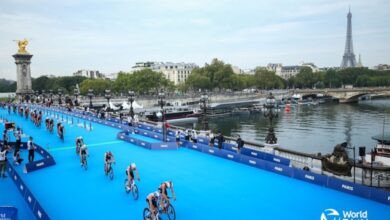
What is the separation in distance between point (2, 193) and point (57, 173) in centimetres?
376

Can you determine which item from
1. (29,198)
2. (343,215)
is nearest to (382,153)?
(343,215)

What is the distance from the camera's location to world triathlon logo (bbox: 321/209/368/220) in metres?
13.4

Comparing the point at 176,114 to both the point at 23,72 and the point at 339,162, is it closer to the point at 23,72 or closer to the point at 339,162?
the point at 23,72

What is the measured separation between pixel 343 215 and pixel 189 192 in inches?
261

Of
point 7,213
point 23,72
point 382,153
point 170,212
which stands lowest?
point 170,212

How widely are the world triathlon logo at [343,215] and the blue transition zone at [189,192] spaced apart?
204mm

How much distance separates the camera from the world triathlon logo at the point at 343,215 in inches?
529

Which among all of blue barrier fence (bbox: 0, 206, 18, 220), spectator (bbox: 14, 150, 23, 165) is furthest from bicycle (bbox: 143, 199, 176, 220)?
spectator (bbox: 14, 150, 23, 165)

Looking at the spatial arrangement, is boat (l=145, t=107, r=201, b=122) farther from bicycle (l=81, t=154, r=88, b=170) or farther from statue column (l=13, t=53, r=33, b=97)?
bicycle (l=81, t=154, r=88, b=170)

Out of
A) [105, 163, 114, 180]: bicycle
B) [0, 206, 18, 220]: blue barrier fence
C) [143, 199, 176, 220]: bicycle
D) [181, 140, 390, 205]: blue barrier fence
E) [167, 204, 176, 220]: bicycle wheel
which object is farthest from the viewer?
[105, 163, 114, 180]: bicycle

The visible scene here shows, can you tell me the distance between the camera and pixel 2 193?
17.0 metres

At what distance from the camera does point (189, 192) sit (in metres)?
16.8

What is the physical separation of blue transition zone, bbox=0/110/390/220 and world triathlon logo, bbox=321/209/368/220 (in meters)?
0.20

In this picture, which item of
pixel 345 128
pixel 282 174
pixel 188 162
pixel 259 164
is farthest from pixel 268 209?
pixel 345 128
